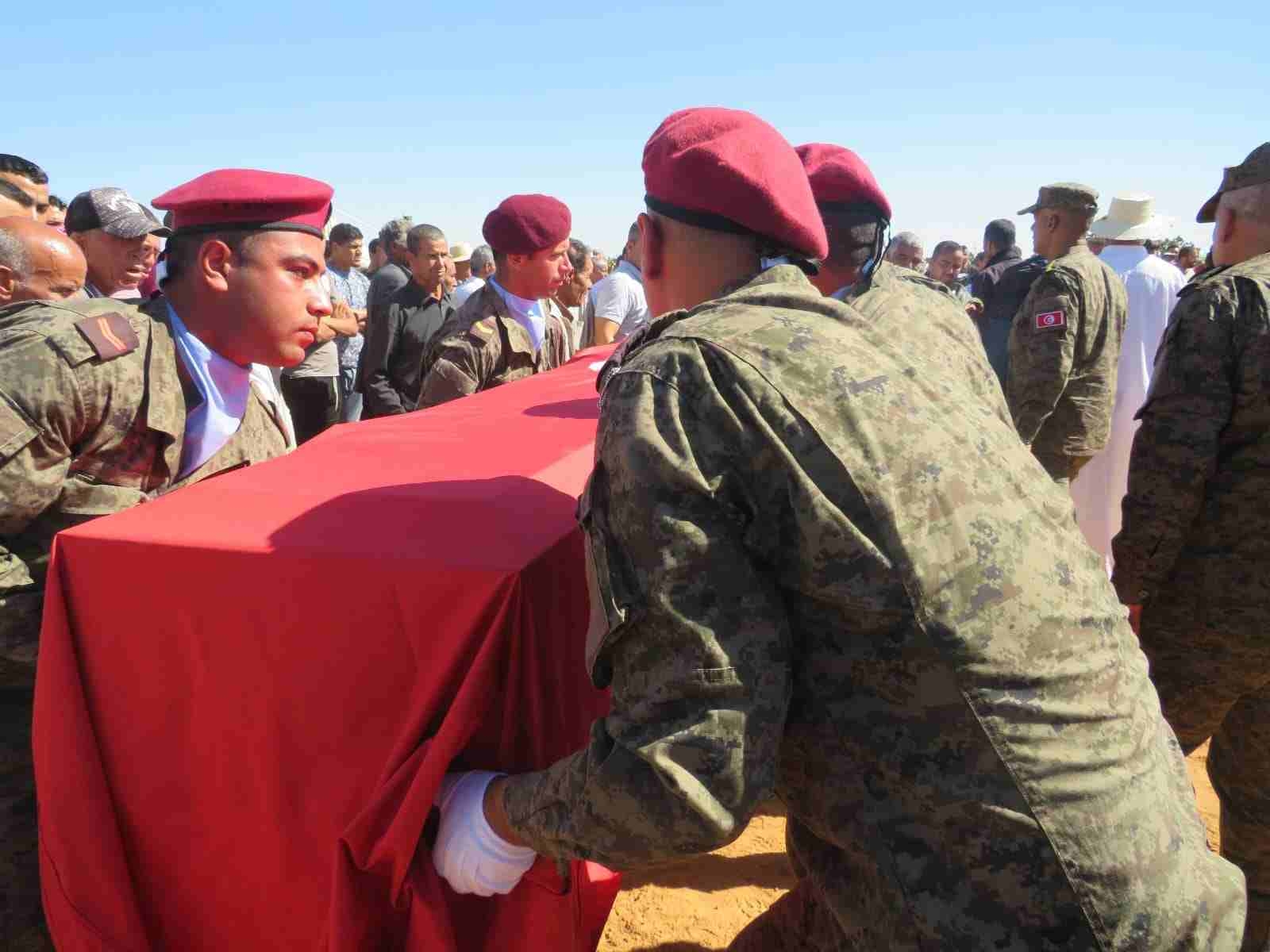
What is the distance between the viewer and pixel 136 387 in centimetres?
160

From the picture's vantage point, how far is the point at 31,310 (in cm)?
162

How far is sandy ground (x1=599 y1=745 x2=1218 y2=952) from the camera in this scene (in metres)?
2.41

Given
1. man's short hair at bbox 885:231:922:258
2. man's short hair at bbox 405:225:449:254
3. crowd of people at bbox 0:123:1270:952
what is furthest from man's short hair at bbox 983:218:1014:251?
crowd of people at bbox 0:123:1270:952

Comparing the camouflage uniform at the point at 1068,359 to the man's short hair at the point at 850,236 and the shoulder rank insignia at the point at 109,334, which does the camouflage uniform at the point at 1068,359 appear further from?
the shoulder rank insignia at the point at 109,334

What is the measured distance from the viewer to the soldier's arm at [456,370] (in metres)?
3.46

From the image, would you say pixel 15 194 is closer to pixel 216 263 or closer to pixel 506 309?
pixel 506 309

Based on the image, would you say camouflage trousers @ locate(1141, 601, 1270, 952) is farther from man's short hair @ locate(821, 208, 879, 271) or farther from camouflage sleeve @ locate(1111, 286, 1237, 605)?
man's short hair @ locate(821, 208, 879, 271)

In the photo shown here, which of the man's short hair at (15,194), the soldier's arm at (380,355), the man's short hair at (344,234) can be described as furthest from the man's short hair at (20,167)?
the man's short hair at (344,234)

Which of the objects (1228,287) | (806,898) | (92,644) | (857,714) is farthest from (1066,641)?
(1228,287)

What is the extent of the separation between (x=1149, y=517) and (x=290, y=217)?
2046 mm

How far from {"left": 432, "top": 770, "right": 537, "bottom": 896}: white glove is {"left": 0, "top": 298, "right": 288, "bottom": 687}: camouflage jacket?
2.81ft

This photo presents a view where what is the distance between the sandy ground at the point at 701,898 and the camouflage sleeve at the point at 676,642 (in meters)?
A: 1.59

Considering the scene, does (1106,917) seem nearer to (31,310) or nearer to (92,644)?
(92,644)

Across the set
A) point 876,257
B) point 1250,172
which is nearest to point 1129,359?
point 1250,172
